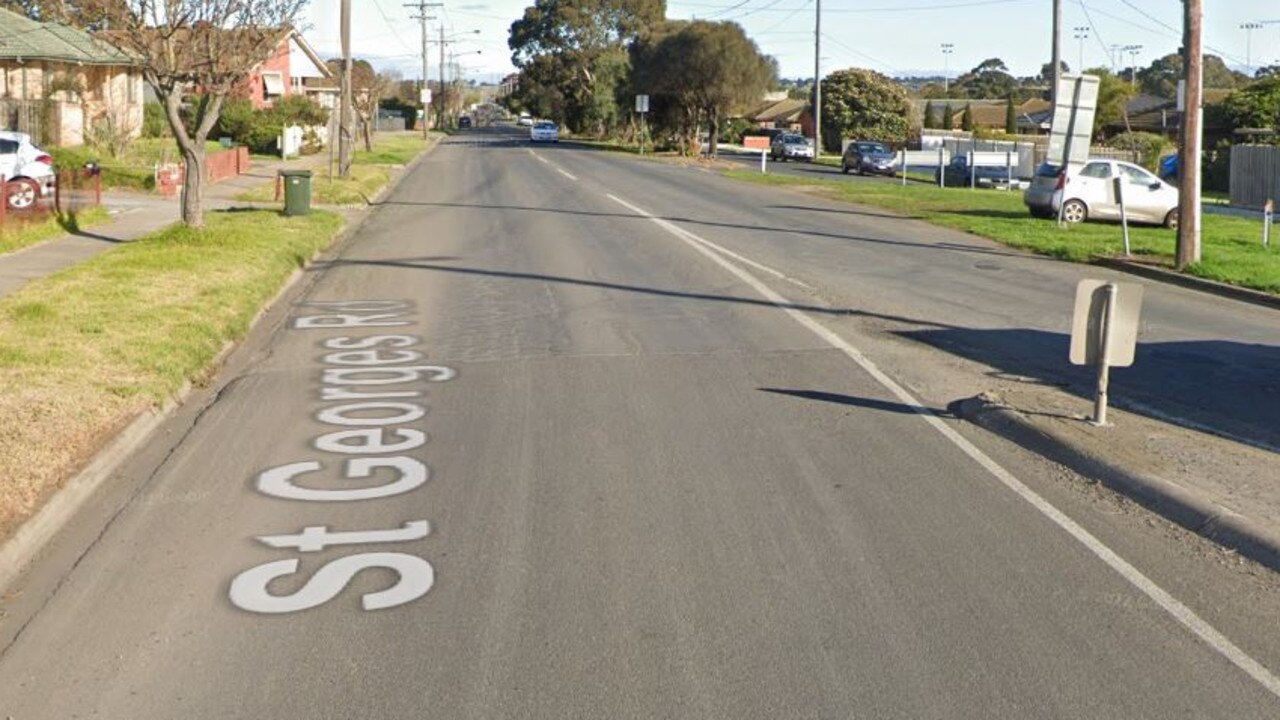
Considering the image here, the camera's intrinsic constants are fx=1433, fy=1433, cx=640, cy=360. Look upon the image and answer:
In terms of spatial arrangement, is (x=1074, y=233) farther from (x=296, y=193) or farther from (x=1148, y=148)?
(x=1148, y=148)

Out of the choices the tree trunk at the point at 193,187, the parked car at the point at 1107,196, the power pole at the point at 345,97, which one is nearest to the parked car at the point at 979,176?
the parked car at the point at 1107,196

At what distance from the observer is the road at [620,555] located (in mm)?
5492

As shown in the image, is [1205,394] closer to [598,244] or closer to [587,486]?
[587,486]

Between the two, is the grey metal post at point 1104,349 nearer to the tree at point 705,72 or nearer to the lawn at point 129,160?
the lawn at point 129,160

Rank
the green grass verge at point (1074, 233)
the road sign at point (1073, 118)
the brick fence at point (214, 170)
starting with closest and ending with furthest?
1. the green grass verge at point (1074, 233)
2. the road sign at point (1073, 118)
3. the brick fence at point (214, 170)

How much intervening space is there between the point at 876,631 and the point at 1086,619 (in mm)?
946

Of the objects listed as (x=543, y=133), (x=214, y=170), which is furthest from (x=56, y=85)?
(x=543, y=133)

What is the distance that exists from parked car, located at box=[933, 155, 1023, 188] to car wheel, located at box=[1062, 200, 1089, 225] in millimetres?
21979

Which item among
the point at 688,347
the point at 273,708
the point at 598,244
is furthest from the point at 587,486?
the point at 598,244

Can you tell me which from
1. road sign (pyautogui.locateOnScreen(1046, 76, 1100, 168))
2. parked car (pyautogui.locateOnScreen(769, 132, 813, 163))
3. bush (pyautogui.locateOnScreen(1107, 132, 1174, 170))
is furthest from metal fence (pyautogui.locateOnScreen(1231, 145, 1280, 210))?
parked car (pyautogui.locateOnScreen(769, 132, 813, 163))

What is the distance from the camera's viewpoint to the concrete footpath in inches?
708

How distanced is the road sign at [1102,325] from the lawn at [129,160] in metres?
23.5

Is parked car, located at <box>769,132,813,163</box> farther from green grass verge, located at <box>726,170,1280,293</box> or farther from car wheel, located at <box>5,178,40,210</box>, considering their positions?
car wheel, located at <box>5,178,40,210</box>

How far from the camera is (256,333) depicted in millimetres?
14750
